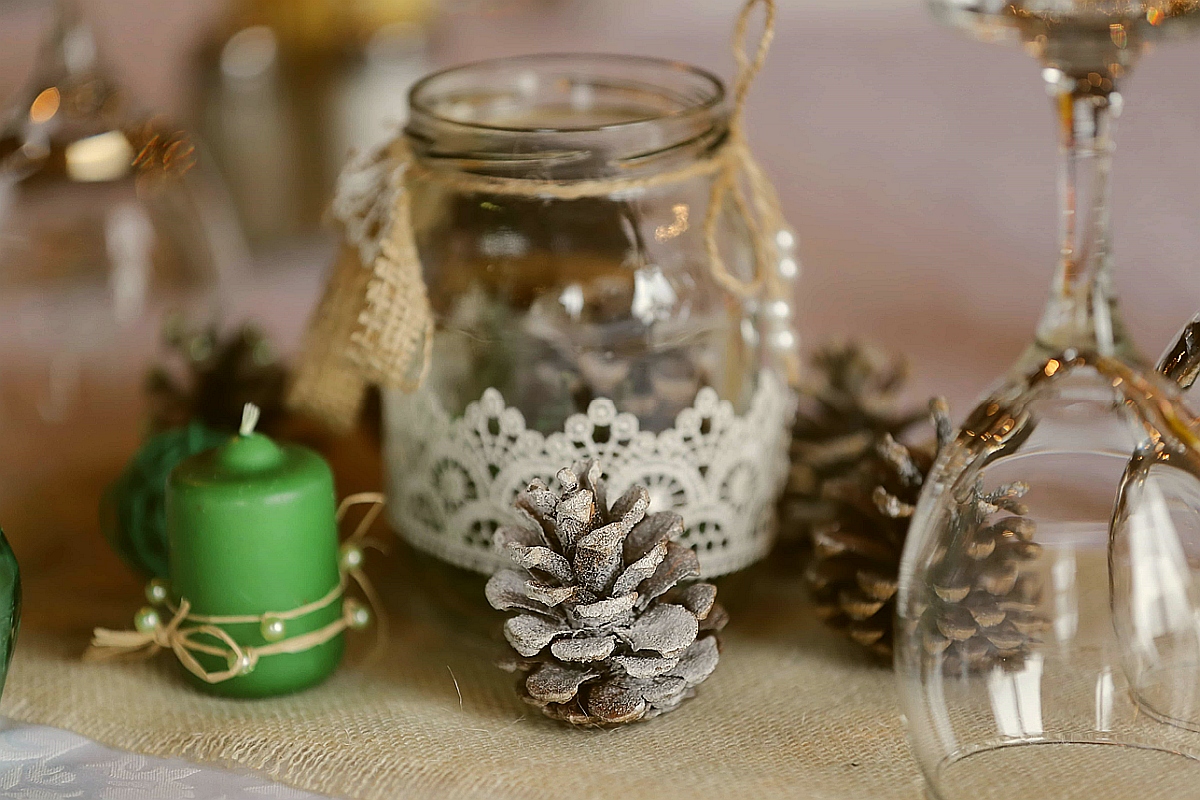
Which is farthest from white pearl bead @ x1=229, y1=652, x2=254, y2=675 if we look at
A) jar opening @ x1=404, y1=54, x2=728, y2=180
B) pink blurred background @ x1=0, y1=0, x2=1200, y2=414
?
pink blurred background @ x1=0, y1=0, x2=1200, y2=414

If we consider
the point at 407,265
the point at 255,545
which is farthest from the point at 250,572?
the point at 407,265

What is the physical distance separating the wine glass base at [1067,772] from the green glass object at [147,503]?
336mm

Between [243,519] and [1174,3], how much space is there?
1.30 ft

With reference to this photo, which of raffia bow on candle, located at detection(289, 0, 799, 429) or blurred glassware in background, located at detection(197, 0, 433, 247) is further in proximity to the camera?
blurred glassware in background, located at detection(197, 0, 433, 247)

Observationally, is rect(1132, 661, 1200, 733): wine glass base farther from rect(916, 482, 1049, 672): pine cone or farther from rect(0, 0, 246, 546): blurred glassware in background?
rect(0, 0, 246, 546): blurred glassware in background

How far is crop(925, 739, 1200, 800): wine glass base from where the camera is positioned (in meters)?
0.42

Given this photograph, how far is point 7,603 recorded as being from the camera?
0.45 metres

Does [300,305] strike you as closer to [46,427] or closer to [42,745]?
[46,427]

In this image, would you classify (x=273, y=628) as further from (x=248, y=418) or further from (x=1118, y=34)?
(x=1118, y=34)

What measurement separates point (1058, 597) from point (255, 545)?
299 mm

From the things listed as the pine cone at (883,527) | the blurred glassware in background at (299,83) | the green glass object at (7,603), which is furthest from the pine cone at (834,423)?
the blurred glassware in background at (299,83)

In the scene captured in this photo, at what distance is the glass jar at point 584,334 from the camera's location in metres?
0.51

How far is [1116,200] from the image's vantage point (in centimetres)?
98

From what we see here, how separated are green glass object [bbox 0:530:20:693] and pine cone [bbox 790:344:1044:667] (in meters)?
0.31
